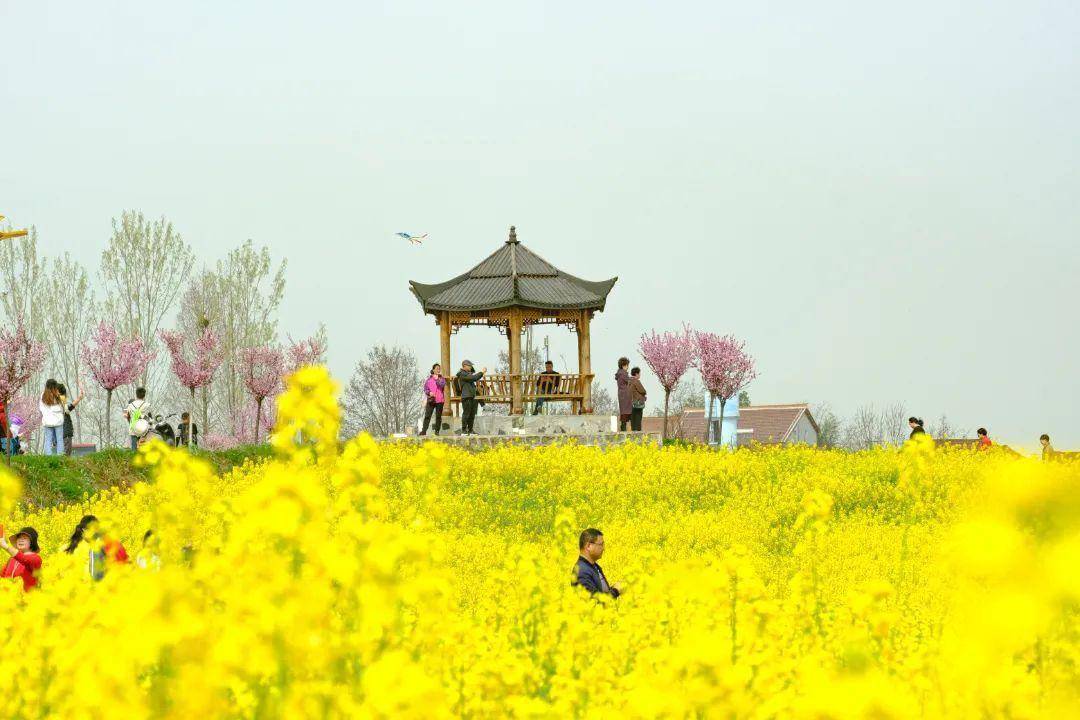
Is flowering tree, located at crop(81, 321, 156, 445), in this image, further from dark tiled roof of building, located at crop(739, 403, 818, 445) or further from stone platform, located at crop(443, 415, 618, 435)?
dark tiled roof of building, located at crop(739, 403, 818, 445)

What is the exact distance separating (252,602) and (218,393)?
35314 mm

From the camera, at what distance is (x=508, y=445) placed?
→ 22453 mm

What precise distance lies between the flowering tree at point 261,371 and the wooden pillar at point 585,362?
841 centimetres

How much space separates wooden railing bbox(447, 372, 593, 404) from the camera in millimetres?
26172

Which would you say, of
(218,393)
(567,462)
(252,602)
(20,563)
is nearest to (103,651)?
(252,602)

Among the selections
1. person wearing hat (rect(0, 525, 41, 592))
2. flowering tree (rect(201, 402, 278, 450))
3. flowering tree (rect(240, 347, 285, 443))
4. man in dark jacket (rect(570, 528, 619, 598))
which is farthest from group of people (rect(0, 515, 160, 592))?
flowering tree (rect(201, 402, 278, 450))

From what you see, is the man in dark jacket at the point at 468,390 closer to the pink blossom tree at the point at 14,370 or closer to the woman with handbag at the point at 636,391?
the woman with handbag at the point at 636,391

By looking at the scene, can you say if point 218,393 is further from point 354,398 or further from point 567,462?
point 567,462

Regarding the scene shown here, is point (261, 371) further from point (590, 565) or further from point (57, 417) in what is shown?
point (590, 565)

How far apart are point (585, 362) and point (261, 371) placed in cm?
993

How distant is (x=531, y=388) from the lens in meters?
26.6

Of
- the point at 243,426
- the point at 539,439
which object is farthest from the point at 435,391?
the point at 243,426

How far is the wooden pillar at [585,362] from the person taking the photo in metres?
27.1

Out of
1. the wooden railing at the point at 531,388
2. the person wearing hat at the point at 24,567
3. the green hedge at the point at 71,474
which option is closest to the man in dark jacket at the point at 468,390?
the wooden railing at the point at 531,388
